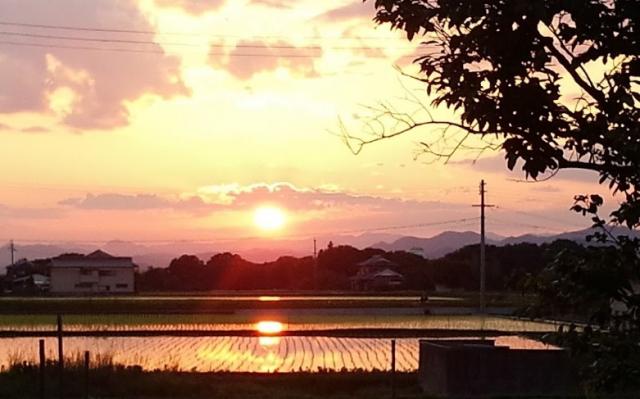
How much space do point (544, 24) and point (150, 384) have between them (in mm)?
12060

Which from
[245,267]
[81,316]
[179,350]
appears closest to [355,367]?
[179,350]

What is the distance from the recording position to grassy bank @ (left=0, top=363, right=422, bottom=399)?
13.3 metres

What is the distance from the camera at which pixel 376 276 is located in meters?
65.9

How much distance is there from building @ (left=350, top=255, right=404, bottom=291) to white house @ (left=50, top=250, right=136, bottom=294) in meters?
16.7

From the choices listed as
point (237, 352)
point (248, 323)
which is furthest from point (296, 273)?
point (237, 352)

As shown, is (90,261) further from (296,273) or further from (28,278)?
(296,273)

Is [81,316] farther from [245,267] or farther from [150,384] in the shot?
[245,267]

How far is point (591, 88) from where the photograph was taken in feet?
9.60

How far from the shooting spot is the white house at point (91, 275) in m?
66.1

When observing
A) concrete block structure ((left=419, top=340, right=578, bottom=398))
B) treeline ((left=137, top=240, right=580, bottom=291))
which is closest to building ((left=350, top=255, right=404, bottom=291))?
treeline ((left=137, top=240, right=580, bottom=291))

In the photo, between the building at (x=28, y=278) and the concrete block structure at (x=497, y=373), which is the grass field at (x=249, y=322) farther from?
the building at (x=28, y=278)

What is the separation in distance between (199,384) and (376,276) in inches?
2053

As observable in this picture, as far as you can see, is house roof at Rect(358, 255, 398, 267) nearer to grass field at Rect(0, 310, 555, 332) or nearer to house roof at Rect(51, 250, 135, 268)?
house roof at Rect(51, 250, 135, 268)

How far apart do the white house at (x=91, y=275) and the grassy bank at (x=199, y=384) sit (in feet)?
170
